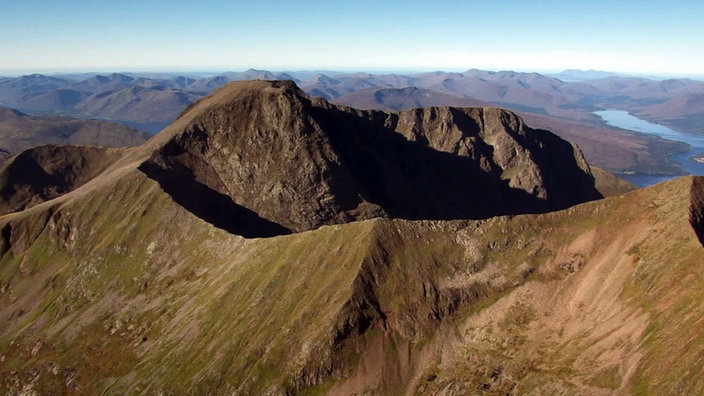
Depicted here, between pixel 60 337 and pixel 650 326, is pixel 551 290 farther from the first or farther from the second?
pixel 60 337

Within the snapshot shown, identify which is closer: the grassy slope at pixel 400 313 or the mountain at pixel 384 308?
the grassy slope at pixel 400 313

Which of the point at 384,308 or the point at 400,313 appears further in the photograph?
the point at 384,308

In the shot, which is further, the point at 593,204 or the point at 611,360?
the point at 593,204

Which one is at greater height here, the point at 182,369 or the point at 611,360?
the point at 611,360

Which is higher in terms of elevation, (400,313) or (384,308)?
(384,308)

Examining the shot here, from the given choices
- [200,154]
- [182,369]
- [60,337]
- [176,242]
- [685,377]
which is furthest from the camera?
[200,154]

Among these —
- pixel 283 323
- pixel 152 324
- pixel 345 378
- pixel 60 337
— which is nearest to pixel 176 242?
pixel 152 324

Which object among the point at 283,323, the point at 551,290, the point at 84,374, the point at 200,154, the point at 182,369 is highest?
the point at 200,154

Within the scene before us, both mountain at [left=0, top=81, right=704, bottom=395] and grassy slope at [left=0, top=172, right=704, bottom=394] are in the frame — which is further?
mountain at [left=0, top=81, right=704, bottom=395]
